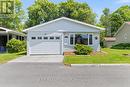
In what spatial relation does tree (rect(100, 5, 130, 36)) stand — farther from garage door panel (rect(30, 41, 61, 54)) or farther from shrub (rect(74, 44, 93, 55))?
shrub (rect(74, 44, 93, 55))

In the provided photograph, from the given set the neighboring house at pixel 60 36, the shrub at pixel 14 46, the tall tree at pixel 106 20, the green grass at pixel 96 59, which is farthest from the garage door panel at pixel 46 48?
the tall tree at pixel 106 20

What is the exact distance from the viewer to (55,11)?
67.1 m

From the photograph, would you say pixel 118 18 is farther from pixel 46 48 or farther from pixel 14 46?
pixel 46 48

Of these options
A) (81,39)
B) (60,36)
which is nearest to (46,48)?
(60,36)

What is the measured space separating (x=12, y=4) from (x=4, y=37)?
2479 centimetres

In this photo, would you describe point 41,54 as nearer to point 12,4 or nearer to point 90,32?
point 90,32

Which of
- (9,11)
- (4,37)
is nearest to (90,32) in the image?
(4,37)

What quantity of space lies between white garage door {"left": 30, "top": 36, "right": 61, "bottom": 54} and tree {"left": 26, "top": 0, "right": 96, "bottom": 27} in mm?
33771

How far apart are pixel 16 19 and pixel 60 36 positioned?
3785cm

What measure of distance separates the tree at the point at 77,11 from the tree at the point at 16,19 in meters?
9.33

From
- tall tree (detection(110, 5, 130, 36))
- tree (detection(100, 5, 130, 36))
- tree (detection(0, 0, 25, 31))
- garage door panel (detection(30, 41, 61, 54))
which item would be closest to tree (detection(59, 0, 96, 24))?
tall tree (detection(110, 5, 130, 36))

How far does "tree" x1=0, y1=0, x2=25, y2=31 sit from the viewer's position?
67000 mm

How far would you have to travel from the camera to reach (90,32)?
32594 millimetres

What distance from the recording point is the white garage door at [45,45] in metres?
32.3
